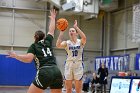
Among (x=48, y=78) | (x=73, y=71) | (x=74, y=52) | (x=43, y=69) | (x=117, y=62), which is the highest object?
(x=74, y=52)

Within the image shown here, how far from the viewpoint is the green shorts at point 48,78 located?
525cm

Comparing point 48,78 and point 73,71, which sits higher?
point 48,78

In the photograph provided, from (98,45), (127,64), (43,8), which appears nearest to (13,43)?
(43,8)

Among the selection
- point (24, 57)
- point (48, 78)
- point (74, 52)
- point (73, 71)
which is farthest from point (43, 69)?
point (74, 52)

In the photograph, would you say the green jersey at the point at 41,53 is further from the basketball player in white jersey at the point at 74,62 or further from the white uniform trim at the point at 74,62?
the white uniform trim at the point at 74,62

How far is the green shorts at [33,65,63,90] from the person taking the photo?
5254 millimetres

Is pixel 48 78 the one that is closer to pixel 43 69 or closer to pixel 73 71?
pixel 43 69

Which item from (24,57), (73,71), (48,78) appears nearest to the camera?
(24,57)

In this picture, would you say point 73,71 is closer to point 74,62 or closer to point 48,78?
point 74,62

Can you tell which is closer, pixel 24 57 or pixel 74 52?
pixel 24 57

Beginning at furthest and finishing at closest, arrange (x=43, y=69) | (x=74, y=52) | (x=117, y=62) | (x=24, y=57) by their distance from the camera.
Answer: (x=117, y=62), (x=74, y=52), (x=43, y=69), (x=24, y=57)

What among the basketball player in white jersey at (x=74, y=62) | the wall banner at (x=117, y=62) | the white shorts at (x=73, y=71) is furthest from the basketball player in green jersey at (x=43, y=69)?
the wall banner at (x=117, y=62)

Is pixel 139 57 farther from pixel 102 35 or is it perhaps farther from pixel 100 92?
pixel 102 35

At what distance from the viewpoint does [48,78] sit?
5.23m
